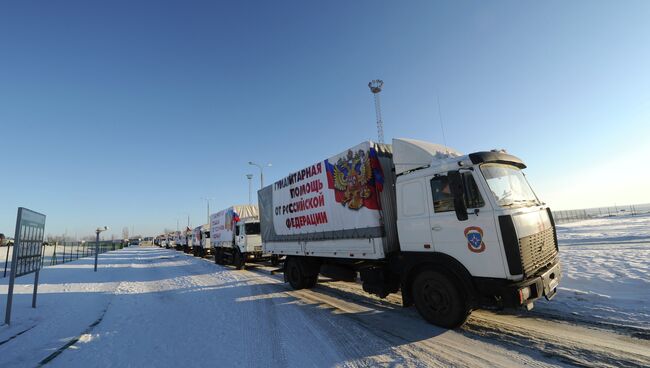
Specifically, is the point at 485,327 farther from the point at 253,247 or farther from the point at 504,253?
the point at 253,247

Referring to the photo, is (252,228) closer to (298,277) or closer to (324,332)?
(298,277)

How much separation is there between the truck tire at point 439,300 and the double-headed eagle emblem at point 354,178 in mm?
2257

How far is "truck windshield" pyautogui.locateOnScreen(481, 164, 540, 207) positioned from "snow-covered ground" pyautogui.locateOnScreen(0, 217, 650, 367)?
2157 mm

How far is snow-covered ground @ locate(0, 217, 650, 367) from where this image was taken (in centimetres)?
434

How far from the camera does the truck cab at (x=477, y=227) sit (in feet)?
15.6

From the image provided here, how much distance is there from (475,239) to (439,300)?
4.34ft

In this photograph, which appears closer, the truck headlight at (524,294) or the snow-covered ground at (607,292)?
the truck headlight at (524,294)

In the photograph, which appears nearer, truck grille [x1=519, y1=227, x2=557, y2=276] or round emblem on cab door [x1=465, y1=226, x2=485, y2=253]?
truck grille [x1=519, y1=227, x2=557, y2=276]

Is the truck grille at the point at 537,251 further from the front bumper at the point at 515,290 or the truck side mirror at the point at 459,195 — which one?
the truck side mirror at the point at 459,195

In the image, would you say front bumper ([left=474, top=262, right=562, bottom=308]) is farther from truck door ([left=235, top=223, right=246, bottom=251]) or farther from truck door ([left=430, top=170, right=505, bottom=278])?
truck door ([left=235, top=223, right=246, bottom=251])

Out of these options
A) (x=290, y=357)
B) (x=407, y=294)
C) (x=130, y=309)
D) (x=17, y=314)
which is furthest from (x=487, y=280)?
(x=17, y=314)

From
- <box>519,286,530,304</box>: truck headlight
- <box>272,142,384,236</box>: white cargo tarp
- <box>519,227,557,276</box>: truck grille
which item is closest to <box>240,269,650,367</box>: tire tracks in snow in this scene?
<box>519,286,530,304</box>: truck headlight

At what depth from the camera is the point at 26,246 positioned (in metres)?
6.99

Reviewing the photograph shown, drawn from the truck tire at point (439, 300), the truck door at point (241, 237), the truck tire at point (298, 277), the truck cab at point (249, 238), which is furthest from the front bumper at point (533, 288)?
the truck door at point (241, 237)
